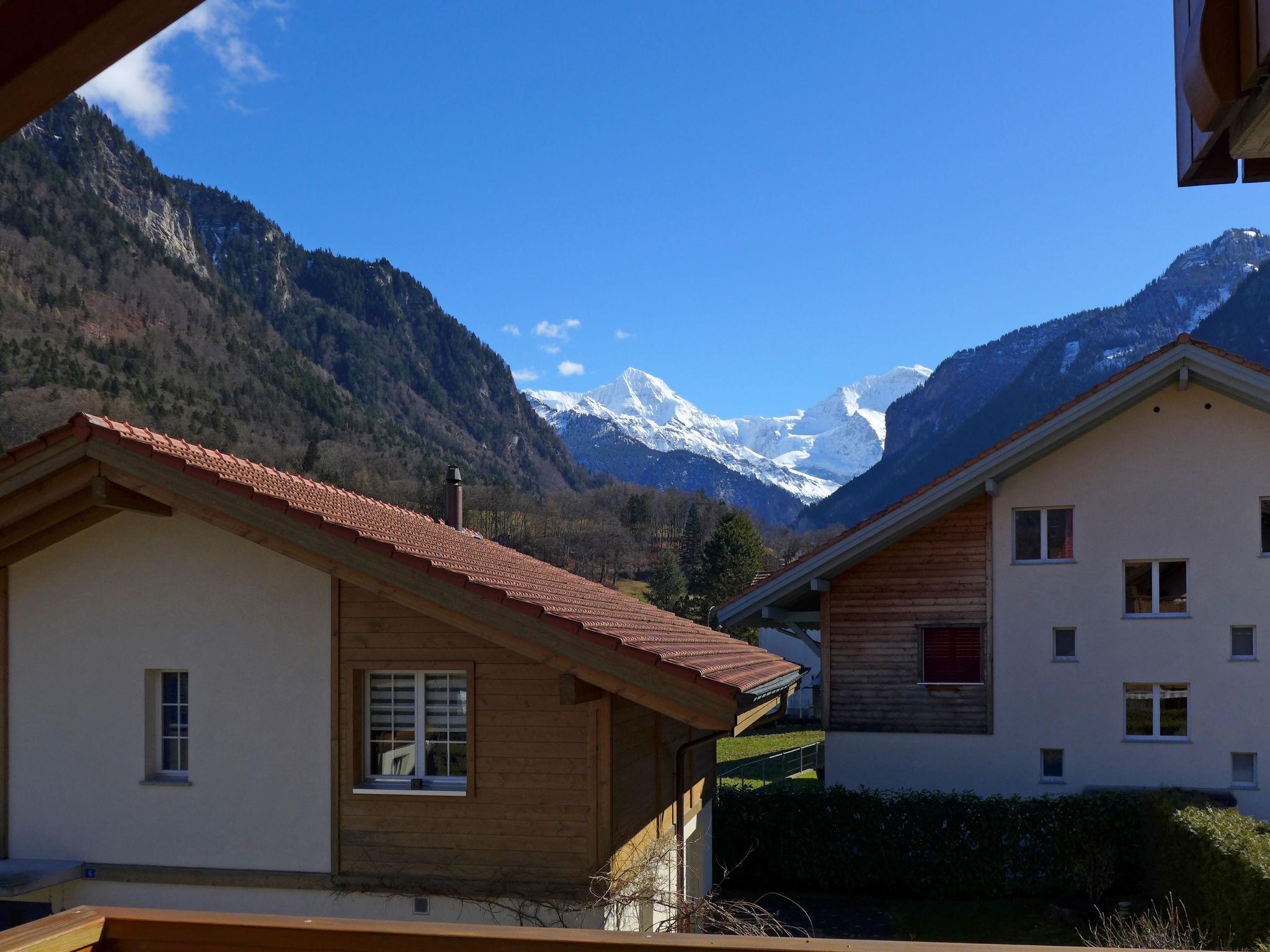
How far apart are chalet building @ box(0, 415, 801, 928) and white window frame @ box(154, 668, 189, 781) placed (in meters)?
0.02

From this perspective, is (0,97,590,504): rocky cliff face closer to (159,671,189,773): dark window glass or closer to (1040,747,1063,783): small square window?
(159,671,189,773): dark window glass

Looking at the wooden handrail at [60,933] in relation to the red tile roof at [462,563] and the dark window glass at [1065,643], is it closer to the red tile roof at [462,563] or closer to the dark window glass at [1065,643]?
the red tile roof at [462,563]

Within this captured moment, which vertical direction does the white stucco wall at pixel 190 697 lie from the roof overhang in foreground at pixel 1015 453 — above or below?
below

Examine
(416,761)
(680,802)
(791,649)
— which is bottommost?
(791,649)

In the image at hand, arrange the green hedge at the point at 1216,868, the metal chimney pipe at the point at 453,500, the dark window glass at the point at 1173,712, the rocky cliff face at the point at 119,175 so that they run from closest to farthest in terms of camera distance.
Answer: the green hedge at the point at 1216,868 < the dark window glass at the point at 1173,712 < the metal chimney pipe at the point at 453,500 < the rocky cliff face at the point at 119,175

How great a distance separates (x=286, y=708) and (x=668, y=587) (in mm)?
54570

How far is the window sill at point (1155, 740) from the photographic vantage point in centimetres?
1859

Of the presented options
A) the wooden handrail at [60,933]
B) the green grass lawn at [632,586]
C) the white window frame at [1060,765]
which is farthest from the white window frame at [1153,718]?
the green grass lawn at [632,586]

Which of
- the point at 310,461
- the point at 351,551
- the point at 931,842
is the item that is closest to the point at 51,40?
the point at 351,551

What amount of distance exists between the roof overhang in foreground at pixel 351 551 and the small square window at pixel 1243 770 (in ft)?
37.5

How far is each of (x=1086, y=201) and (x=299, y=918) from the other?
639 cm

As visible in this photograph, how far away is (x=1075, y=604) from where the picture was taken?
19.4m

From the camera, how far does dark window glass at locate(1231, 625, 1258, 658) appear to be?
18625mm

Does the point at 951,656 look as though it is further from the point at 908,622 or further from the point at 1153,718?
the point at 1153,718
